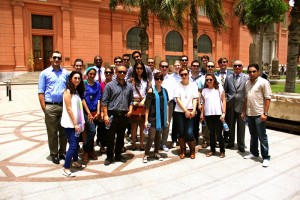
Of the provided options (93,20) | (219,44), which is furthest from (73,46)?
(219,44)

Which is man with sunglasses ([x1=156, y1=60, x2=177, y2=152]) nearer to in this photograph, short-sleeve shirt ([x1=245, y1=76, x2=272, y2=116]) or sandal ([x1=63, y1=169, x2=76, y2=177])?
short-sleeve shirt ([x1=245, y1=76, x2=272, y2=116])

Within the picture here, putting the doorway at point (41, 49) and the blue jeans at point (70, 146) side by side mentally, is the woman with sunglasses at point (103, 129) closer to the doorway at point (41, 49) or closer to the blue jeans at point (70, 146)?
the blue jeans at point (70, 146)

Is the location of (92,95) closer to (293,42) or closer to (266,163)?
(266,163)

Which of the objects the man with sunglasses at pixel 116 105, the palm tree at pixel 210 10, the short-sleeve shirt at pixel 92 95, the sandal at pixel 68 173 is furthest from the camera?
the palm tree at pixel 210 10

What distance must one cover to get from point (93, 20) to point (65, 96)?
2458 centimetres

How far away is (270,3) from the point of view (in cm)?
778

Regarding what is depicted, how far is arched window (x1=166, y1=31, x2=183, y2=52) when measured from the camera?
33875 mm

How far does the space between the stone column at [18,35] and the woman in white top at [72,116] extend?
22443 millimetres

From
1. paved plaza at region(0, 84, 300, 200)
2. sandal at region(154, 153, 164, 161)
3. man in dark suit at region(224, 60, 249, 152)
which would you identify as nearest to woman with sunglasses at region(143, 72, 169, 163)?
sandal at region(154, 153, 164, 161)

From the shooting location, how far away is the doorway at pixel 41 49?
25.9 meters

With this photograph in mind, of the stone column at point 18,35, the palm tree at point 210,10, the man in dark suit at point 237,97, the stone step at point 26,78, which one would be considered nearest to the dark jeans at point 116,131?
the man in dark suit at point 237,97

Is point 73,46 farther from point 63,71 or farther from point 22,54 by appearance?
point 63,71

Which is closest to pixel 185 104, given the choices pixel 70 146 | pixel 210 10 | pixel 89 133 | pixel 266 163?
pixel 266 163

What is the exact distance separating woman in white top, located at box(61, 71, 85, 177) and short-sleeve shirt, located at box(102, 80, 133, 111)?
0.48 meters
